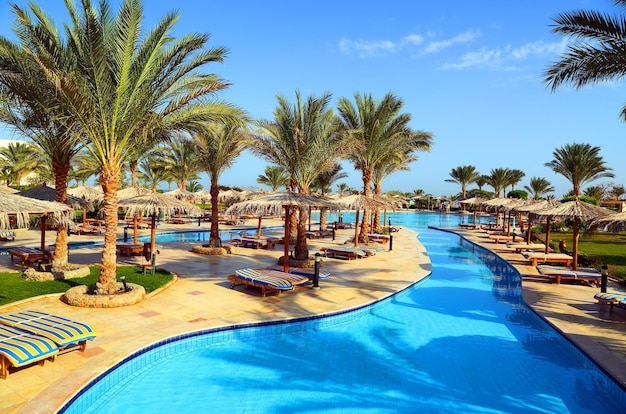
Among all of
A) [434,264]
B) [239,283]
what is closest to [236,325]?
[239,283]

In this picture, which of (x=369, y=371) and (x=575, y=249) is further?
(x=575, y=249)

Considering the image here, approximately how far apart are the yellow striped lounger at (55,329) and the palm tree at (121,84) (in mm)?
2785

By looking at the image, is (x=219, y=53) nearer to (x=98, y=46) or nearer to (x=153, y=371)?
(x=98, y=46)

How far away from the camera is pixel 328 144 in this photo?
1698 centimetres

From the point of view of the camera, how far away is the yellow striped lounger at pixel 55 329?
22.2 feet

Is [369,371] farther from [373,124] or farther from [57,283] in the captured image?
[373,124]

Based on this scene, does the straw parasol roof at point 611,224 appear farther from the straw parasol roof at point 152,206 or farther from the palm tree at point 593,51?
the straw parasol roof at point 152,206

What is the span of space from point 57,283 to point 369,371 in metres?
9.53

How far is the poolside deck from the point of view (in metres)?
6.17

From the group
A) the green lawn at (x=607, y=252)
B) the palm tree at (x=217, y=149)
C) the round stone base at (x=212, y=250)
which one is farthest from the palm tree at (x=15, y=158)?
the green lawn at (x=607, y=252)

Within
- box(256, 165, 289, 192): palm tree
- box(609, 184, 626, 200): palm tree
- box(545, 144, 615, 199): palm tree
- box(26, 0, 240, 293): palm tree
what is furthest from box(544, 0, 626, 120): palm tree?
box(609, 184, 626, 200): palm tree

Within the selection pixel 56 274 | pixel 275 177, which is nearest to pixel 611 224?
pixel 56 274

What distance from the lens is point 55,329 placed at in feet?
23.0

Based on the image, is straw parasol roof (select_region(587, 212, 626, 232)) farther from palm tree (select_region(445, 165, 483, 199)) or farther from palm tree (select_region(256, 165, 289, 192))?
palm tree (select_region(445, 165, 483, 199))
